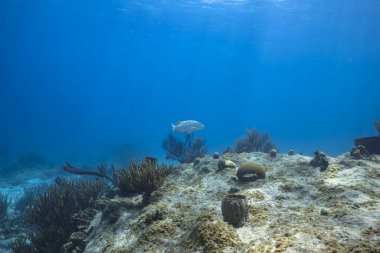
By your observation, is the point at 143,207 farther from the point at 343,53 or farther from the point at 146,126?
the point at 146,126

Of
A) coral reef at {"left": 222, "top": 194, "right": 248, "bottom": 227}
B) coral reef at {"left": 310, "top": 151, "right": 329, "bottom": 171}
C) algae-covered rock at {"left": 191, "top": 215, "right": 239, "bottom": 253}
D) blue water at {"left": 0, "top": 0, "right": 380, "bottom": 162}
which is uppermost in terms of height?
blue water at {"left": 0, "top": 0, "right": 380, "bottom": 162}

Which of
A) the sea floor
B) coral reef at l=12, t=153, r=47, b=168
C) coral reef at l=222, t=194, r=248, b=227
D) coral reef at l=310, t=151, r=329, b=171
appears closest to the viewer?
the sea floor

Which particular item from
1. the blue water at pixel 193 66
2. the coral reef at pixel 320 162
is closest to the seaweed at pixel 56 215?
the coral reef at pixel 320 162

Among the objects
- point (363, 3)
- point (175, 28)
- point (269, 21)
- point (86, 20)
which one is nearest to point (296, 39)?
point (269, 21)

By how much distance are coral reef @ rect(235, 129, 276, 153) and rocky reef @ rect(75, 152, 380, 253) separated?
712 cm

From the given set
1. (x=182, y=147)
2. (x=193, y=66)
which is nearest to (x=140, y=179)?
(x=182, y=147)

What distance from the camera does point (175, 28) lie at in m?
58.0

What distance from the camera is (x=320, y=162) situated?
761 centimetres

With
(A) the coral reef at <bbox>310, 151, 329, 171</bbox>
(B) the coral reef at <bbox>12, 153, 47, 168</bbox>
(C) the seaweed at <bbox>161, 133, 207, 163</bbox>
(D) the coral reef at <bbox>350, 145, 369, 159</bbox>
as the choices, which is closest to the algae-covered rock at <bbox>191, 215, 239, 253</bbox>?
(A) the coral reef at <bbox>310, 151, 329, 171</bbox>

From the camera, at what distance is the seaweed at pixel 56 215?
7082mm

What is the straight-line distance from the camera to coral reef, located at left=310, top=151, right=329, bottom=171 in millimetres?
7412

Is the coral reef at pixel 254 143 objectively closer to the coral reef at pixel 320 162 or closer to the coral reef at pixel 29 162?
the coral reef at pixel 320 162

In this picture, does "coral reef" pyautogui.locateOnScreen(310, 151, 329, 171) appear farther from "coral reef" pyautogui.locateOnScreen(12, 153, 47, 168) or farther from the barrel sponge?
"coral reef" pyautogui.locateOnScreen(12, 153, 47, 168)

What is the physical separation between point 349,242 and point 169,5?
4631cm
